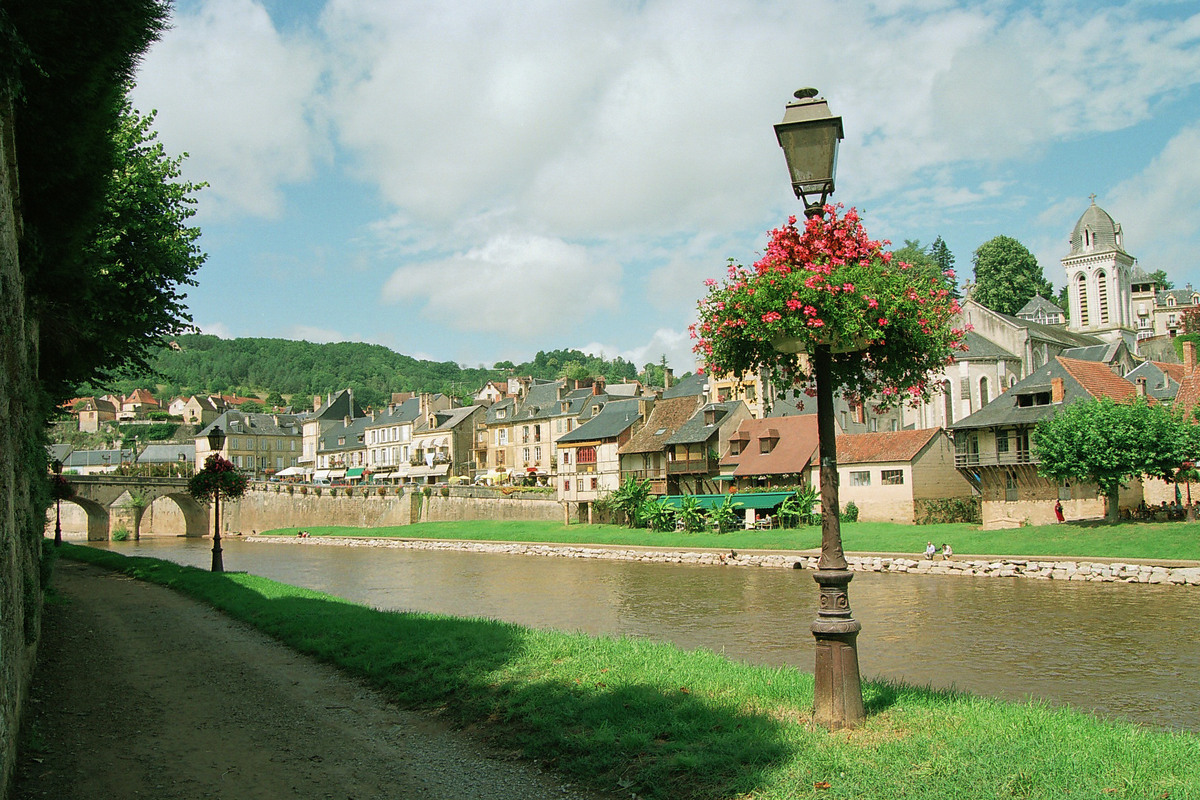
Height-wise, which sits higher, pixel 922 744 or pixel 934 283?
pixel 934 283

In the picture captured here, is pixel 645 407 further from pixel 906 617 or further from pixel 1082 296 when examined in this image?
pixel 1082 296

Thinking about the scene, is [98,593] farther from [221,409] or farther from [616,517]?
[221,409]

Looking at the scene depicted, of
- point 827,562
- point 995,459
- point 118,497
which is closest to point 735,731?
point 827,562

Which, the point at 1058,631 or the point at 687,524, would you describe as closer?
the point at 1058,631

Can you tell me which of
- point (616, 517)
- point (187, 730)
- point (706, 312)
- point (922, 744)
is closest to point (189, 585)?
point (187, 730)

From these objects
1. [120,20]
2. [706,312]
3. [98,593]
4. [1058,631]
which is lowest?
[1058,631]

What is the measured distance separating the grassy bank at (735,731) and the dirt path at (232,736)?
450 mm

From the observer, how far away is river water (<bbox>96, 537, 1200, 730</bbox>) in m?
15.4

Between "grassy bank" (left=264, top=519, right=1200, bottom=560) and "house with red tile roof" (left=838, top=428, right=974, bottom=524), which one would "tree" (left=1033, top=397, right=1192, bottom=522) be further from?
"house with red tile roof" (left=838, top=428, right=974, bottom=524)

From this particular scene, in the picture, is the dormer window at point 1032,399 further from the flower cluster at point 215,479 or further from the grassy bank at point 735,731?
the grassy bank at point 735,731

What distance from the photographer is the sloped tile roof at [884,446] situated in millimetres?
45656

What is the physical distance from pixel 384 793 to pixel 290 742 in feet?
6.12

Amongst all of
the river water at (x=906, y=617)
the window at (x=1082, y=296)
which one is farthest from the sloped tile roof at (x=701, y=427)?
the window at (x=1082, y=296)

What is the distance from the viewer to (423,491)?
6969cm
